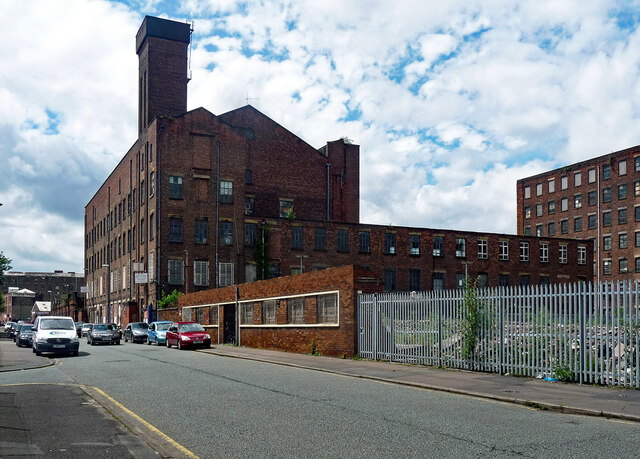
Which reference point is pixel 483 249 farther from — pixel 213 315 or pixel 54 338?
pixel 54 338

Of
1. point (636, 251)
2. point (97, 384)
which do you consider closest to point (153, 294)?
point (97, 384)

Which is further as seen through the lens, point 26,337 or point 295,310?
point 26,337

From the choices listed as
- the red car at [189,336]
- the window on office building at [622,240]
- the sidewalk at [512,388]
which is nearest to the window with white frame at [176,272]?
the red car at [189,336]

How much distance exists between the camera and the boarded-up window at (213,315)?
4105 centimetres

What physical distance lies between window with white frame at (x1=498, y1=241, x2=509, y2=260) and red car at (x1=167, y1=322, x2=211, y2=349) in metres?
37.6

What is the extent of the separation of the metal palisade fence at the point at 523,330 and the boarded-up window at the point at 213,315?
806 inches

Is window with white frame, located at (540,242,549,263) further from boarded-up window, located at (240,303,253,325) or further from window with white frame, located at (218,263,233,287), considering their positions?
boarded-up window, located at (240,303,253,325)

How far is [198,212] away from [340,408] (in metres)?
46.7

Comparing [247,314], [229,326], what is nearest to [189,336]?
[247,314]

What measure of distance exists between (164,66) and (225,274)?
21.8 meters

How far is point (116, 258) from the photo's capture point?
72.0 m

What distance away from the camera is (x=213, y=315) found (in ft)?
136

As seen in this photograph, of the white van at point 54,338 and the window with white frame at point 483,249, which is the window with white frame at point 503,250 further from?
the white van at point 54,338

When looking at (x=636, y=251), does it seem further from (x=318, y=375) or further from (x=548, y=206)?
(x=318, y=375)
